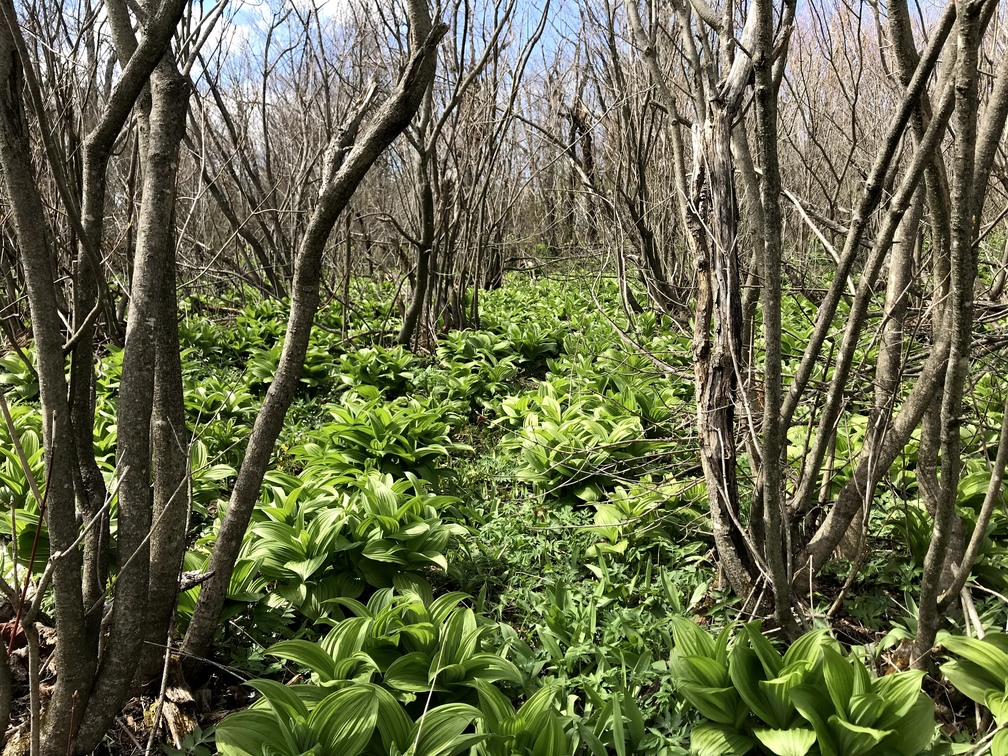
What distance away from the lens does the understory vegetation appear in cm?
185

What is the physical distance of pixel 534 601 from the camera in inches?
107

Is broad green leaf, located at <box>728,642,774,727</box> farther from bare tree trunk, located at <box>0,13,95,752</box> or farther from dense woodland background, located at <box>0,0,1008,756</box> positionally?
bare tree trunk, located at <box>0,13,95,752</box>

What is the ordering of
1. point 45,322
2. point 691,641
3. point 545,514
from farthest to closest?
point 545,514
point 691,641
point 45,322

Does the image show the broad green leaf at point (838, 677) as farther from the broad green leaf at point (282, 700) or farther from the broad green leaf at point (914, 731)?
the broad green leaf at point (282, 700)

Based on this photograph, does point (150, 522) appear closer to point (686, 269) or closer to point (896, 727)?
point (896, 727)

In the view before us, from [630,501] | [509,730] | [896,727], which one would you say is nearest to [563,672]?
[509,730]

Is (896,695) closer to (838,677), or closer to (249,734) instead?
(838,677)

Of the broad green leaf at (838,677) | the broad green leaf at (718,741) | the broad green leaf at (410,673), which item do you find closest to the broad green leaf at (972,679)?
the broad green leaf at (838,677)

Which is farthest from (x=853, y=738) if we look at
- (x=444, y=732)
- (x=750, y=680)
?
(x=444, y=732)

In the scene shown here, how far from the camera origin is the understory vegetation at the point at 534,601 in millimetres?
1851

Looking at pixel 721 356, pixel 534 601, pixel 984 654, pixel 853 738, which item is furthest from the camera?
pixel 534 601

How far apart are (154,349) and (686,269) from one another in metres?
6.50

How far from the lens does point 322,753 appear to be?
179cm

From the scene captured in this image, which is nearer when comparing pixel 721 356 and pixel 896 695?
pixel 896 695
